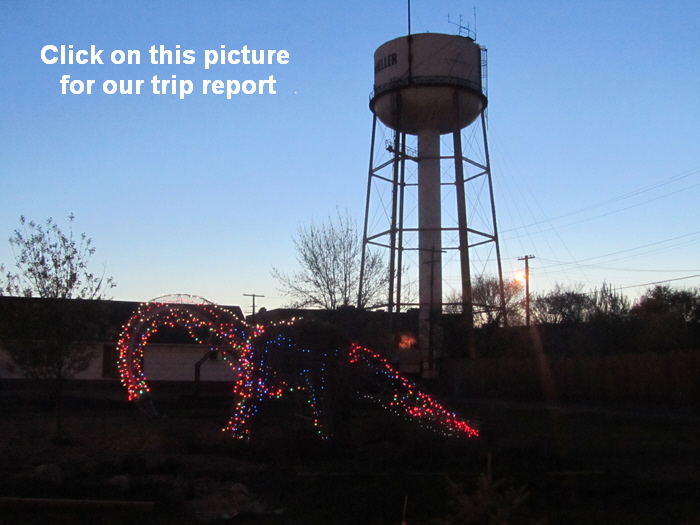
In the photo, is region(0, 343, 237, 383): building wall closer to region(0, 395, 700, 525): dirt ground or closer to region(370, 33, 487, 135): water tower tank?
region(370, 33, 487, 135): water tower tank

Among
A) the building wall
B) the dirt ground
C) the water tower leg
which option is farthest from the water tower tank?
the dirt ground

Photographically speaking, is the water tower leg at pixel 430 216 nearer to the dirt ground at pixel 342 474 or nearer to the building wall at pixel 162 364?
the building wall at pixel 162 364

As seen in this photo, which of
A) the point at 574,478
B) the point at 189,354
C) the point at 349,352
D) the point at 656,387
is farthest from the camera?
the point at 189,354

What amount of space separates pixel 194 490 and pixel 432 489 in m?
3.15

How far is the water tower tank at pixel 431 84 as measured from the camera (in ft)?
119

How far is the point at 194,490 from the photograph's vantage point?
9820 mm

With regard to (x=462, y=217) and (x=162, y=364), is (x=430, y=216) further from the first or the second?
(x=162, y=364)

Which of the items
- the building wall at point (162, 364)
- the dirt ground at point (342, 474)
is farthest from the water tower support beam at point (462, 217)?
the dirt ground at point (342, 474)

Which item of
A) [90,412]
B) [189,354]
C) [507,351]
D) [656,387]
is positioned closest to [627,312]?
[507,351]

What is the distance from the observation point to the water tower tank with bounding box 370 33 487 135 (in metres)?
36.4

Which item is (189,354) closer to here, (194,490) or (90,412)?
(90,412)

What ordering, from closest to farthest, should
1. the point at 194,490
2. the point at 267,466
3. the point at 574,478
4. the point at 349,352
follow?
the point at 194,490
the point at 574,478
the point at 267,466
the point at 349,352

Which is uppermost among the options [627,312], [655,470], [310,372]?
[627,312]

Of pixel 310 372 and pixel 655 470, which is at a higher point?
pixel 310 372
